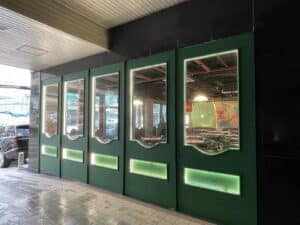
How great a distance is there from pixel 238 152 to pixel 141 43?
109 inches

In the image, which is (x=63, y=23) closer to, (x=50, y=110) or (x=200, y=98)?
(x=200, y=98)

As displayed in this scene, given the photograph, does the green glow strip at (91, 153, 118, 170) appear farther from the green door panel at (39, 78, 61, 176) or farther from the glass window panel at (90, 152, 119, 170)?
the green door panel at (39, 78, 61, 176)

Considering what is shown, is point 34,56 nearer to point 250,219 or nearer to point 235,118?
point 235,118

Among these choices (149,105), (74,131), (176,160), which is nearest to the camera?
(176,160)

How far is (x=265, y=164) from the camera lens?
298 cm

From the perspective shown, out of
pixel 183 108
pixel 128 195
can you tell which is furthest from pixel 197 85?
pixel 128 195

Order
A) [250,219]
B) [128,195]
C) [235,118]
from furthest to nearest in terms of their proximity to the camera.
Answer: [128,195] < [235,118] < [250,219]

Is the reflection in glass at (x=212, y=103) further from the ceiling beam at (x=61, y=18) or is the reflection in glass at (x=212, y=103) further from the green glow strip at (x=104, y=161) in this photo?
the ceiling beam at (x=61, y=18)

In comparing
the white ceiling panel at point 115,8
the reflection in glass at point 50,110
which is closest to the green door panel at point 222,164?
the white ceiling panel at point 115,8

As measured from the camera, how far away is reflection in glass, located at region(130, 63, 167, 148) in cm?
411

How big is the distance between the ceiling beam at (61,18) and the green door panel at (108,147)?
27.2 inches

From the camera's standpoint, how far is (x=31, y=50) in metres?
5.20

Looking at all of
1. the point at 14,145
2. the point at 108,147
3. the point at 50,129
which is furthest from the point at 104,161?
the point at 14,145

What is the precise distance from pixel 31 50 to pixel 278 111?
17.3ft
